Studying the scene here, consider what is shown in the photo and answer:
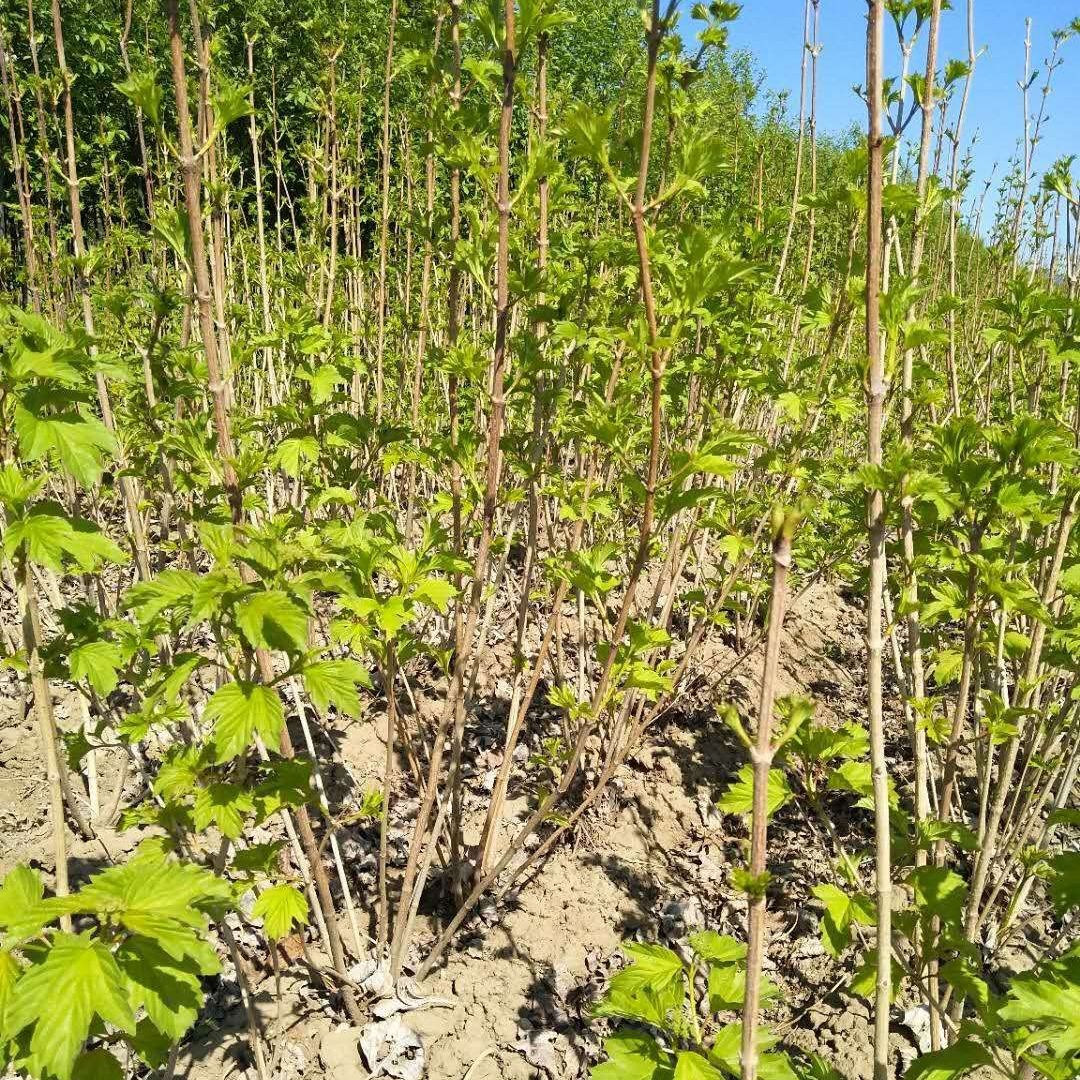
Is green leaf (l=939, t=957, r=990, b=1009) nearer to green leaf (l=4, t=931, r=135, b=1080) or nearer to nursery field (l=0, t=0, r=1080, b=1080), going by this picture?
nursery field (l=0, t=0, r=1080, b=1080)

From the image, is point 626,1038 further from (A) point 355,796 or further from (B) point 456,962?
(A) point 355,796

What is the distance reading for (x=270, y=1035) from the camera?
7.39 feet

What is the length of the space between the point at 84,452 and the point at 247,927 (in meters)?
1.87

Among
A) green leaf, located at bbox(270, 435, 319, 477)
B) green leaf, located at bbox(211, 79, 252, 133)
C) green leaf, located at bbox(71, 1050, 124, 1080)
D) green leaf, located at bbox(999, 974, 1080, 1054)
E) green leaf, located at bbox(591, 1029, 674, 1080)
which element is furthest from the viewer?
green leaf, located at bbox(270, 435, 319, 477)

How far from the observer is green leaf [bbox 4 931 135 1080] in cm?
103

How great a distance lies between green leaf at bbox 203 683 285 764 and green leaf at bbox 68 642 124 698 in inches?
8.4

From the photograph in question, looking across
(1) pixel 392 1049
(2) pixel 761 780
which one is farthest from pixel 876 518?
(1) pixel 392 1049

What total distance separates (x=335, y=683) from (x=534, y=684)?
0.97 meters

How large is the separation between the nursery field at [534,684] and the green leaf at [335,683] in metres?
0.01

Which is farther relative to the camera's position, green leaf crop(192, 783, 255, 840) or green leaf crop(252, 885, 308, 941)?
green leaf crop(252, 885, 308, 941)

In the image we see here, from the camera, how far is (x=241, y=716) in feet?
4.80

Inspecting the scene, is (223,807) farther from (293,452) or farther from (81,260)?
(81,260)

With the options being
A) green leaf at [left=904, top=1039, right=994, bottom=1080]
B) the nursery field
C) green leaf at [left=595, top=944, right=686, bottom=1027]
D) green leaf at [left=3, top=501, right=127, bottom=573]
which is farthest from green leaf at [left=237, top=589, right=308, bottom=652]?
green leaf at [left=904, top=1039, right=994, bottom=1080]

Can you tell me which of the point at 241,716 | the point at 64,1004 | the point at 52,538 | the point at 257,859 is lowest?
the point at 257,859
